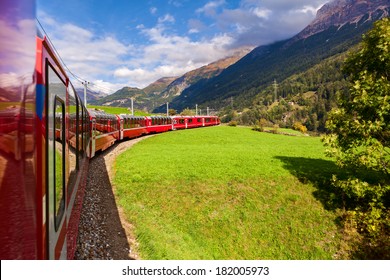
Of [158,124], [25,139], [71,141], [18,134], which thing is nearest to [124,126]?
[158,124]

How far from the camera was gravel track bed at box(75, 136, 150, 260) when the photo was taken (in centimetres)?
879

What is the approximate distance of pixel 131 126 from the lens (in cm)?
3306

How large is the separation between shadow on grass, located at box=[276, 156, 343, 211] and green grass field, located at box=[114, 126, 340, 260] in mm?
74

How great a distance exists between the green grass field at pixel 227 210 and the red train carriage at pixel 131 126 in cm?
1127

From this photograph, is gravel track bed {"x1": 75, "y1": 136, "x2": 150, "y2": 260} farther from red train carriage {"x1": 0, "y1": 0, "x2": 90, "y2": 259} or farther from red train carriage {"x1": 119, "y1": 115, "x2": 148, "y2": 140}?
red train carriage {"x1": 119, "y1": 115, "x2": 148, "y2": 140}

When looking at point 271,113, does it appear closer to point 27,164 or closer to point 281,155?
point 281,155

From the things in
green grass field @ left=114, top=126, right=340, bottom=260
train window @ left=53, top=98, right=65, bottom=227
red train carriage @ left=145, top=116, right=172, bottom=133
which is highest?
red train carriage @ left=145, top=116, right=172, bottom=133

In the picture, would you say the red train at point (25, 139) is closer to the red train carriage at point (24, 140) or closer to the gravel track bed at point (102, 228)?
the red train carriage at point (24, 140)

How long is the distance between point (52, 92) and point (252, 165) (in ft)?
59.3

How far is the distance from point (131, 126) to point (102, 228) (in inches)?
930

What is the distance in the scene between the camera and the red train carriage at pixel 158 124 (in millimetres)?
40625

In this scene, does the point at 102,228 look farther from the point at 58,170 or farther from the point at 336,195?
the point at 336,195

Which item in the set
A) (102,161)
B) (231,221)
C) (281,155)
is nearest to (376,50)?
(231,221)

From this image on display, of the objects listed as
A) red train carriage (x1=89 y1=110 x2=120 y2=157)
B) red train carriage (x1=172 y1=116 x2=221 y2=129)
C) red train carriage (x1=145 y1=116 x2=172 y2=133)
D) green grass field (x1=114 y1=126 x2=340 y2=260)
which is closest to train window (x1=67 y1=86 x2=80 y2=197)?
green grass field (x1=114 y1=126 x2=340 y2=260)
